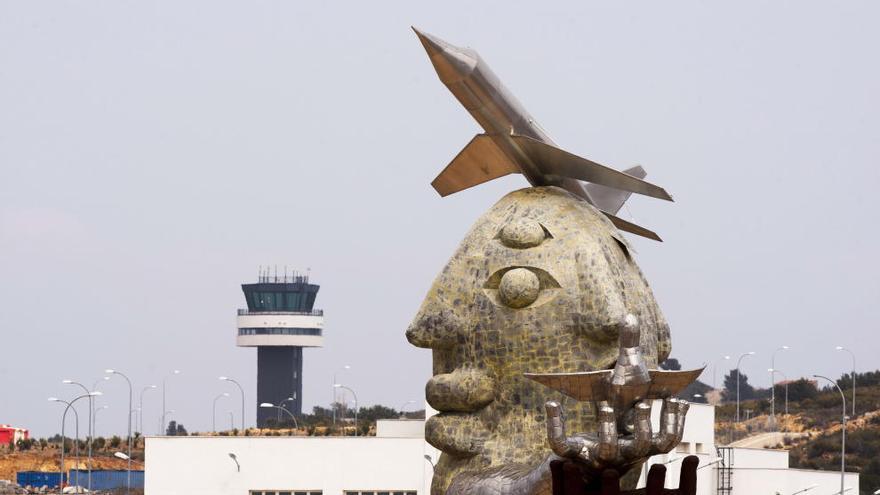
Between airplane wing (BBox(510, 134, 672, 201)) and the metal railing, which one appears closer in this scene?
airplane wing (BBox(510, 134, 672, 201))

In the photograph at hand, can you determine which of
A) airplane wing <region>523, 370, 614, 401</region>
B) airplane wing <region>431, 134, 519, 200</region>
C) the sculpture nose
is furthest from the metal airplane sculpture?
airplane wing <region>523, 370, 614, 401</region>

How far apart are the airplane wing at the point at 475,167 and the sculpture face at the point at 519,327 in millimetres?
1296

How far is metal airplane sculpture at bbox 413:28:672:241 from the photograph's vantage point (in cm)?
2133

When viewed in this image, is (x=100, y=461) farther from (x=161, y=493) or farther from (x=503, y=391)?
(x=503, y=391)

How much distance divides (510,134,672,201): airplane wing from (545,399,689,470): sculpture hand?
13.9 ft

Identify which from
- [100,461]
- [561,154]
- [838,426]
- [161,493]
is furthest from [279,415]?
[561,154]

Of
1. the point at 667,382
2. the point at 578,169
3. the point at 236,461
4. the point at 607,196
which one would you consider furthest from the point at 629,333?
the point at 236,461

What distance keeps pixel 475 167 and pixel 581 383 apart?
4888mm

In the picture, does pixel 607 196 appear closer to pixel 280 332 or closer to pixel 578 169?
pixel 578 169

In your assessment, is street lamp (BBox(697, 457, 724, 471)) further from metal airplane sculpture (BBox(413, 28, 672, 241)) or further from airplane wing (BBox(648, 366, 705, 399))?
airplane wing (BBox(648, 366, 705, 399))

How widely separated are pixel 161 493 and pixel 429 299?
3541 centimetres

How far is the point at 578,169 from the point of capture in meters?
22.1

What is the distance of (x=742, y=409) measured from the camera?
120 meters

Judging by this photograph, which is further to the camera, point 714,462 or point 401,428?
point 401,428
